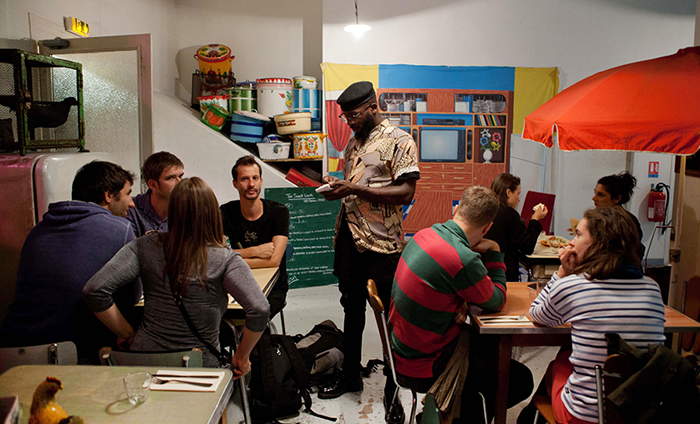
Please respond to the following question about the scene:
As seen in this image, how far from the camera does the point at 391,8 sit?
490 centimetres

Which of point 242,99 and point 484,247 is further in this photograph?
point 242,99

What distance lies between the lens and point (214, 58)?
17.5ft

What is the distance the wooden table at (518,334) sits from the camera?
6.57 ft

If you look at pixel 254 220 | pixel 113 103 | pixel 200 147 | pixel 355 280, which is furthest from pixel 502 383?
pixel 200 147

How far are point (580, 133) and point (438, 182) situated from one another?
8.91 ft

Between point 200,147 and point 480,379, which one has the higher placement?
point 200,147

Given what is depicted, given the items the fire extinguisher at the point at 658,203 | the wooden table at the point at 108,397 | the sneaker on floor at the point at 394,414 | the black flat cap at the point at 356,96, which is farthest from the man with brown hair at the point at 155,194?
the fire extinguisher at the point at 658,203

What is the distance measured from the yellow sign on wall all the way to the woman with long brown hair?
3.04m

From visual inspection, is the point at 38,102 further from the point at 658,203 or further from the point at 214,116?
the point at 658,203

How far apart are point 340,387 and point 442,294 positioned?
1214 millimetres

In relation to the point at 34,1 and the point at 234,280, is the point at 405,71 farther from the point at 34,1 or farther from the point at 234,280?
the point at 234,280

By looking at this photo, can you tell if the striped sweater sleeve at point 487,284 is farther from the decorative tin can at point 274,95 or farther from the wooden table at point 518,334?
the decorative tin can at point 274,95

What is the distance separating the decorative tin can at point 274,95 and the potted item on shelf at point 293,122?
0.62 feet

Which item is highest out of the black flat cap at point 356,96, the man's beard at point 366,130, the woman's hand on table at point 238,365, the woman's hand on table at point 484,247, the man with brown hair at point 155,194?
the black flat cap at point 356,96
